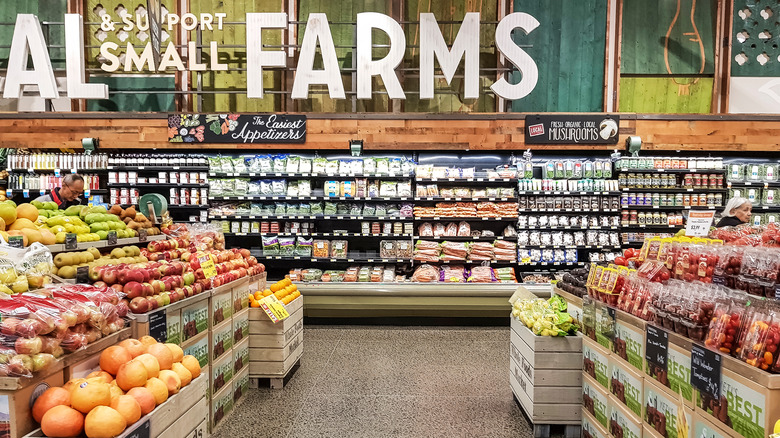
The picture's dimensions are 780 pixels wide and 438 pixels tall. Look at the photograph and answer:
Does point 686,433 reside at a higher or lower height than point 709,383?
lower

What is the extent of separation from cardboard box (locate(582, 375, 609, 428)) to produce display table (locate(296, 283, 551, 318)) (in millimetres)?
2987

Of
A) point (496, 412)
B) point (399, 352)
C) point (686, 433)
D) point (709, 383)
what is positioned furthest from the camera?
point (399, 352)

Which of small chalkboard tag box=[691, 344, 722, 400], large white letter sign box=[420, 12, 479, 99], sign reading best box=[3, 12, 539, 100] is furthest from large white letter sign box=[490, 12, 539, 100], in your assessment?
small chalkboard tag box=[691, 344, 722, 400]

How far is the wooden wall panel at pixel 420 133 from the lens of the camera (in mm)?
6688

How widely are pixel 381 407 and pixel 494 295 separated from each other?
2788 mm

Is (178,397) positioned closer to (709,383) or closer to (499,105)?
(709,383)

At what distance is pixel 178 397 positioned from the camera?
197cm

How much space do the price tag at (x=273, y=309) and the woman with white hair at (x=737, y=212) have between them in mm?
4791

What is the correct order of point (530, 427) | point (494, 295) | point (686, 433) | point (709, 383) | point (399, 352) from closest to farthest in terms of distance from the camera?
point (709, 383) → point (686, 433) → point (530, 427) → point (399, 352) → point (494, 295)

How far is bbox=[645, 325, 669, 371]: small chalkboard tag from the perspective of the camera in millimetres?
2225

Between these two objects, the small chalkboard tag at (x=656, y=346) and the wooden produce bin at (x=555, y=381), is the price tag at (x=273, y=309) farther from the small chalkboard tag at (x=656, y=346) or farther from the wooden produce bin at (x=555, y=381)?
the small chalkboard tag at (x=656, y=346)

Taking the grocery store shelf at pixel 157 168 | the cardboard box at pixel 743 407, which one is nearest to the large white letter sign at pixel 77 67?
the grocery store shelf at pixel 157 168

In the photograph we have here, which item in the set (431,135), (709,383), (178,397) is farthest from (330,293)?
(709,383)

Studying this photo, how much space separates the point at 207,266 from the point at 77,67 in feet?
15.9
